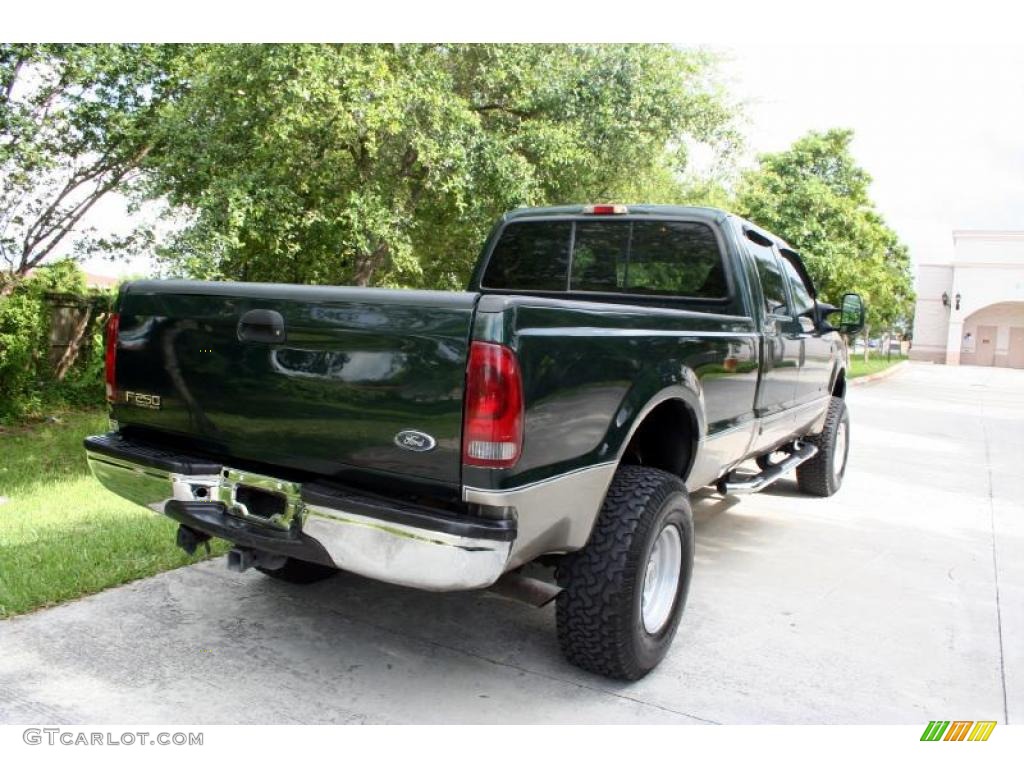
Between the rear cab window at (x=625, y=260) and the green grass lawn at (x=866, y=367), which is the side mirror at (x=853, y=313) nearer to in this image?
the rear cab window at (x=625, y=260)

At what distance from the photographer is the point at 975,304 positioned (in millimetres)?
46750

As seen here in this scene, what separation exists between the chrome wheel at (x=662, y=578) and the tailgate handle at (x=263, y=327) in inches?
66.9

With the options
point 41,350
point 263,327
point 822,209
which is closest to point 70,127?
point 41,350

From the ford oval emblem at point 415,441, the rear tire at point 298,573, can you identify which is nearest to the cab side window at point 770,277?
the ford oval emblem at point 415,441

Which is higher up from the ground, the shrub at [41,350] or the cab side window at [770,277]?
the cab side window at [770,277]

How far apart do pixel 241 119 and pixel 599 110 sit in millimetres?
3828

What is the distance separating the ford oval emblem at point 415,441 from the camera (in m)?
2.63

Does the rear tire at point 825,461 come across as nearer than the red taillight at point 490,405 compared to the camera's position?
No

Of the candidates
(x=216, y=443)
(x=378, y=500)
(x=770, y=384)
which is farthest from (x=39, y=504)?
(x=770, y=384)

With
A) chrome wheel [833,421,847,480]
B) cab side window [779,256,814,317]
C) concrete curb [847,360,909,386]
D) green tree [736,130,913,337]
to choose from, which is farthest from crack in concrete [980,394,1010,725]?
concrete curb [847,360,909,386]

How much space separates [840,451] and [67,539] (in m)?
5.86

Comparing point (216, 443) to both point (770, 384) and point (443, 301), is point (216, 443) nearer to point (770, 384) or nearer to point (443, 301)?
point (443, 301)

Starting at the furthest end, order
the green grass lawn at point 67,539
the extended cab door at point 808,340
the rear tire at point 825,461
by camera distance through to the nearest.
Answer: the rear tire at point 825,461, the extended cab door at point 808,340, the green grass lawn at point 67,539

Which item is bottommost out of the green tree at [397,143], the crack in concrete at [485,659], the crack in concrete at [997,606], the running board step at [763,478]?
the crack in concrete at [485,659]
